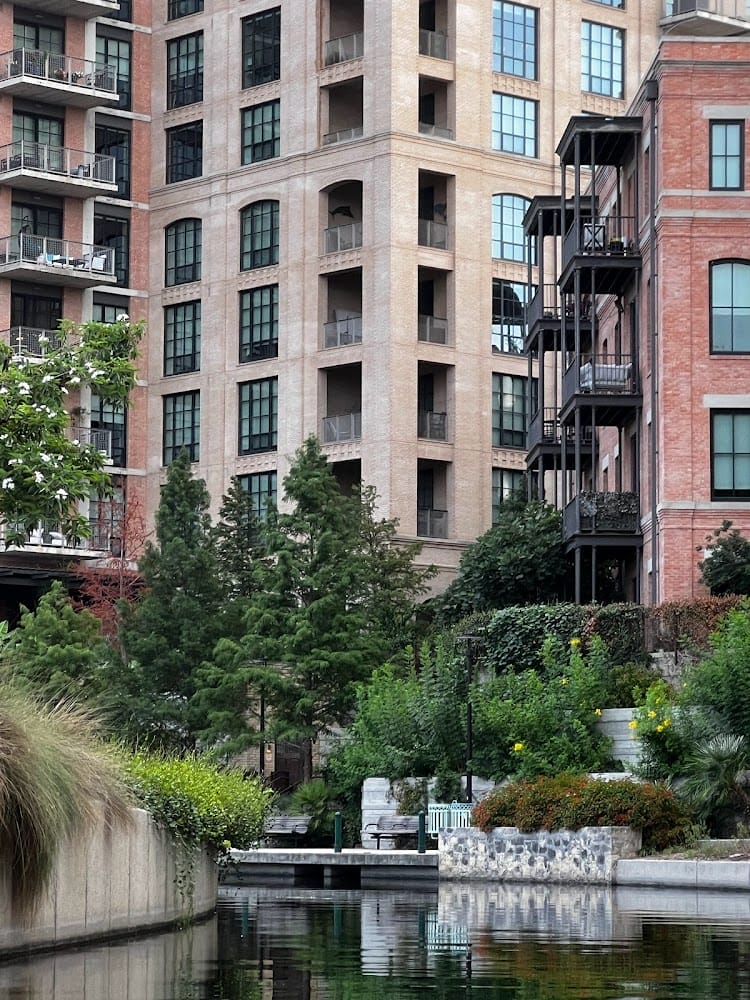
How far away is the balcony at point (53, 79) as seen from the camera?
7831cm

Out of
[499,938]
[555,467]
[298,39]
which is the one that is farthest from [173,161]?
[499,938]

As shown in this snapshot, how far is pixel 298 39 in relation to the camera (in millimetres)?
79188

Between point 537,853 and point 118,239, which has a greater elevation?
point 118,239

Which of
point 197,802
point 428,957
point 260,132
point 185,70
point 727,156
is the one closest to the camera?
point 428,957

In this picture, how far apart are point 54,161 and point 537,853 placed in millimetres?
47746

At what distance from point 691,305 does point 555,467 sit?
12339 mm

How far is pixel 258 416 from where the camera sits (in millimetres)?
78875

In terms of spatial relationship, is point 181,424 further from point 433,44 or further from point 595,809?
point 595,809

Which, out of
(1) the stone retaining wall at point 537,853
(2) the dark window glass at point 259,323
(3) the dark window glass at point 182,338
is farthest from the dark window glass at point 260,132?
(1) the stone retaining wall at point 537,853

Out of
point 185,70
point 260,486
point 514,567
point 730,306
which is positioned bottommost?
point 514,567

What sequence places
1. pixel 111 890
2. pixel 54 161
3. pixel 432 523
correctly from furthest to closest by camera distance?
1. pixel 54 161
2. pixel 432 523
3. pixel 111 890

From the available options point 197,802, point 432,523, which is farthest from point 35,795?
point 432,523

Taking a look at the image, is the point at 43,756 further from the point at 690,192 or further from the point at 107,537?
the point at 107,537

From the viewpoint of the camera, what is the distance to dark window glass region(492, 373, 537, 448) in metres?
77.1
